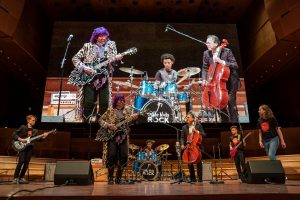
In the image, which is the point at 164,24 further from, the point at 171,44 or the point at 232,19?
the point at 232,19

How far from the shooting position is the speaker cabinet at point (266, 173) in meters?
3.75

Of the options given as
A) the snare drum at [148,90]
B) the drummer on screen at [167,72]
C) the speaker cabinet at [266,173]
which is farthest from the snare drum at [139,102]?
the speaker cabinet at [266,173]

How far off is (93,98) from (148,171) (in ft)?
12.3

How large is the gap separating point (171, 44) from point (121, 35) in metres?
2.02

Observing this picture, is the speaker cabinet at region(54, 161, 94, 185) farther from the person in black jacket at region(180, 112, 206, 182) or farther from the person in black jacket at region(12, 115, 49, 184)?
the person in black jacket at region(180, 112, 206, 182)

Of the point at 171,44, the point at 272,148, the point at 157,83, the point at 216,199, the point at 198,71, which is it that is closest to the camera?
the point at 216,199

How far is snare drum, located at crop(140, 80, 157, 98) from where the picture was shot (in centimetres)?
869

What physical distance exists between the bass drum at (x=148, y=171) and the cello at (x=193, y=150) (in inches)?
73.7

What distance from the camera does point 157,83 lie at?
29.4 feet

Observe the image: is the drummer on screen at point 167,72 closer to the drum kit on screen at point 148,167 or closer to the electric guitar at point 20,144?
the drum kit on screen at point 148,167

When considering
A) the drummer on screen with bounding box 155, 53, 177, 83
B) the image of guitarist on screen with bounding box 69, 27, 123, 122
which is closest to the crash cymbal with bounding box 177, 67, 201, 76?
the drummer on screen with bounding box 155, 53, 177, 83

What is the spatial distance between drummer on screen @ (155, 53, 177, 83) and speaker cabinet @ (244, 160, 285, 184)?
5783 millimetres

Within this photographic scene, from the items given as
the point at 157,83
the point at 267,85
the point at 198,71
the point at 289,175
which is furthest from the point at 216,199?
the point at 267,85

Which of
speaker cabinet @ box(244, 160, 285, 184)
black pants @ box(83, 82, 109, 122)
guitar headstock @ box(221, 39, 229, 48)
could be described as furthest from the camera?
guitar headstock @ box(221, 39, 229, 48)
